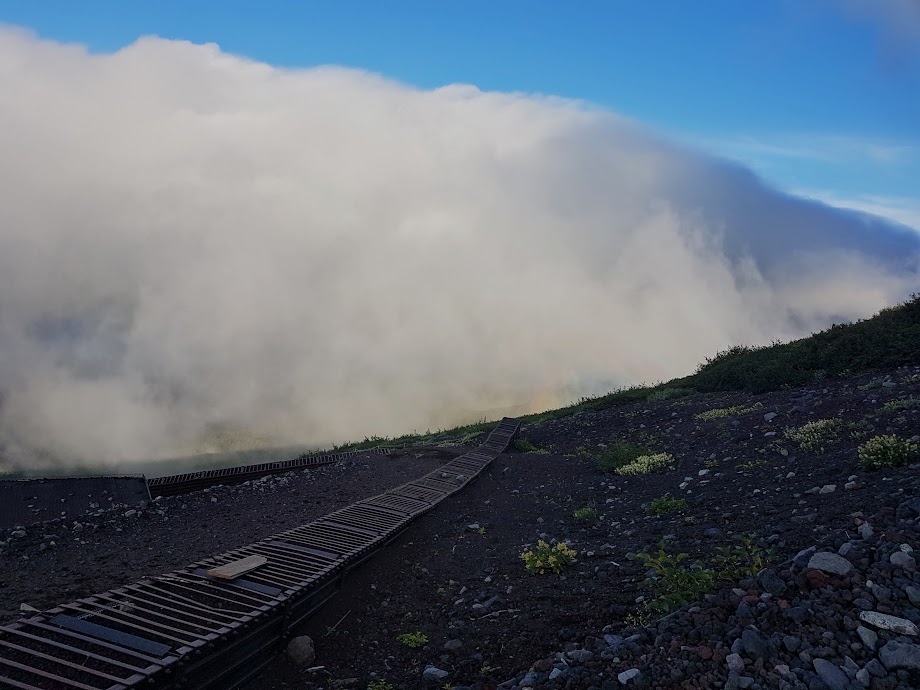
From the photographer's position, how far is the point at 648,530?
10.6 meters

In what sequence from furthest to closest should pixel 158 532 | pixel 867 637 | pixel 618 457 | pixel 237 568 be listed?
pixel 618 457
pixel 158 532
pixel 237 568
pixel 867 637

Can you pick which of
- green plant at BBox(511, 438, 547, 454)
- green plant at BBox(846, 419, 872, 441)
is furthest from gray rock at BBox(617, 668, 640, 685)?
green plant at BBox(511, 438, 547, 454)

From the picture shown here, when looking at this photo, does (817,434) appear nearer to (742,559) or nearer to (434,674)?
(742,559)

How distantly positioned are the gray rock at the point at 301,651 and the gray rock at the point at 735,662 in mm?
4677

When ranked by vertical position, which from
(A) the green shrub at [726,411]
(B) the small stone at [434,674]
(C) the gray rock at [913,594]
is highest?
(A) the green shrub at [726,411]

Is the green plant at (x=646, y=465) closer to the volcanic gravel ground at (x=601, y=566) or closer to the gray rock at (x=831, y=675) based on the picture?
the volcanic gravel ground at (x=601, y=566)

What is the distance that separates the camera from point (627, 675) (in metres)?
5.50

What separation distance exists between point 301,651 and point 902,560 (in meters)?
6.47

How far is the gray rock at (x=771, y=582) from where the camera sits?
614 centimetres

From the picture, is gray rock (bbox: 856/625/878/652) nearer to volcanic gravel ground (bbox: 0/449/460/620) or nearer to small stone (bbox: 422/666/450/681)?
small stone (bbox: 422/666/450/681)

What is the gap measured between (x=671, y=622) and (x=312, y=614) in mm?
4662

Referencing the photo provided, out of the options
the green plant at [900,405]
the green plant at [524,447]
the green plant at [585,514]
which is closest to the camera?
the green plant at [585,514]

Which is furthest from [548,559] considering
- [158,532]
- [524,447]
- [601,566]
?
[524,447]

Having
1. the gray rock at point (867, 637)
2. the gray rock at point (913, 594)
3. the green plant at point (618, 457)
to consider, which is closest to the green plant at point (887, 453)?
the gray rock at point (913, 594)
